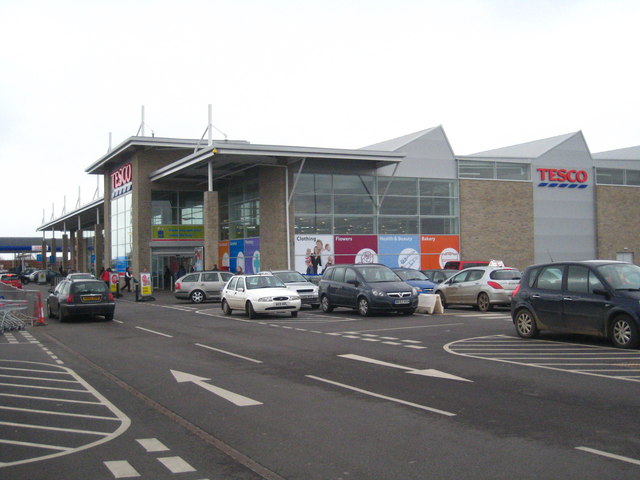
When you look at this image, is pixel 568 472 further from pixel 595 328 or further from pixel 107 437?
pixel 595 328

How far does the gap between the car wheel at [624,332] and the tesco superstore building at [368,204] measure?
26.0 metres

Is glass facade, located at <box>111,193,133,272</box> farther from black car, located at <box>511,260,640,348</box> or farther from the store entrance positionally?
black car, located at <box>511,260,640,348</box>

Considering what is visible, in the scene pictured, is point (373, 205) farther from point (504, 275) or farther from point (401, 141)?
point (504, 275)

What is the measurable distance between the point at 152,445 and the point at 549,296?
976 centimetres

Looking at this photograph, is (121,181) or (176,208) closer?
(176,208)

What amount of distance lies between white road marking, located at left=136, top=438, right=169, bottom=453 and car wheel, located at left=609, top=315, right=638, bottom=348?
9068 millimetres

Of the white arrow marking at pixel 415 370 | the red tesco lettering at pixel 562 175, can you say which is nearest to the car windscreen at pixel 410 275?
the white arrow marking at pixel 415 370

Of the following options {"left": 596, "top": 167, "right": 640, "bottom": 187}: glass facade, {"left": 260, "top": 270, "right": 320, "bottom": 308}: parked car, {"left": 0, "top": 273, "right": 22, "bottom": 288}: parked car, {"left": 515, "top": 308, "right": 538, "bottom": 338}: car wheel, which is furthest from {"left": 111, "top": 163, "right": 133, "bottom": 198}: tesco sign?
{"left": 515, "top": 308, "right": 538, "bottom": 338}: car wheel

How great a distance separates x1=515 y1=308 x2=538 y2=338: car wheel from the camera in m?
14.7

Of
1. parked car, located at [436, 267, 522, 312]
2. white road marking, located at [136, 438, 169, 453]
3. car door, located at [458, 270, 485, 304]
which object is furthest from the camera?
car door, located at [458, 270, 485, 304]

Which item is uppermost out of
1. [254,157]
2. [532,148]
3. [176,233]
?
[532,148]

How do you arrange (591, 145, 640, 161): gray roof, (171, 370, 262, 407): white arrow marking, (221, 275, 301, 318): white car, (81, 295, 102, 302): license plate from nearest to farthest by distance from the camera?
(171, 370, 262, 407): white arrow marking < (221, 275, 301, 318): white car < (81, 295, 102, 302): license plate < (591, 145, 640, 161): gray roof

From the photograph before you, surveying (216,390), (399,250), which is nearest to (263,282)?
(216,390)

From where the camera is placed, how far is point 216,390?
9.66 meters
